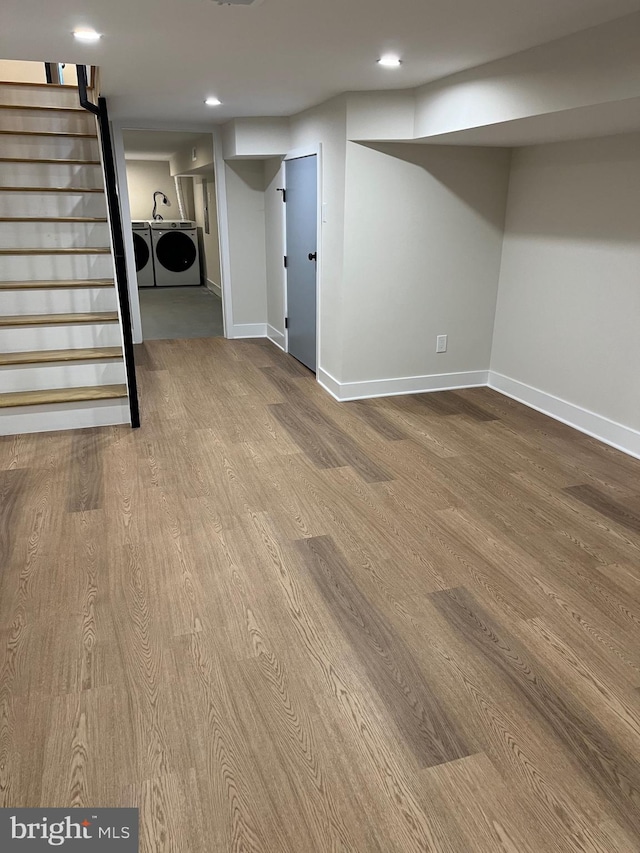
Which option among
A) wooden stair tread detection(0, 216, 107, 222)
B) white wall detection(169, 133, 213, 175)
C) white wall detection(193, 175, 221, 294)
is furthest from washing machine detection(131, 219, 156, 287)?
wooden stair tread detection(0, 216, 107, 222)

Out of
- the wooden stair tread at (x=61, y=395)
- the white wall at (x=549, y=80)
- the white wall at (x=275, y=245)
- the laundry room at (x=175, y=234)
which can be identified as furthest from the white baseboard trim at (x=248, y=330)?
the white wall at (x=549, y=80)

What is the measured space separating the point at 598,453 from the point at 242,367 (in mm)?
2992

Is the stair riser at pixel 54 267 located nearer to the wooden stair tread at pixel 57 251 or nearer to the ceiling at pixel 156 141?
the wooden stair tread at pixel 57 251

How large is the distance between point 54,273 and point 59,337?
54cm

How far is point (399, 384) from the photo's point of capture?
4660 mm

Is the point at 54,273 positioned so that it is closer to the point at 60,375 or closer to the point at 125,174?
the point at 60,375

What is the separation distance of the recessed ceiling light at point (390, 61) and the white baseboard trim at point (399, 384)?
2.07 meters

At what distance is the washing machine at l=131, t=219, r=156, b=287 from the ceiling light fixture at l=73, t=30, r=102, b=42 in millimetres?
6840

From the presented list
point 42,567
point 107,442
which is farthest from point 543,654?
point 107,442

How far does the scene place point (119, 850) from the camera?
136 centimetres

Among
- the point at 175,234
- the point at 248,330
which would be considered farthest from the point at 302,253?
the point at 175,234

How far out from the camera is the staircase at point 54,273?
3830 millimetres

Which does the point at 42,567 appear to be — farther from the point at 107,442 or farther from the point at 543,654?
the point at 543,654

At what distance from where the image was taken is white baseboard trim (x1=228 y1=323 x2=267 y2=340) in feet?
21.0
